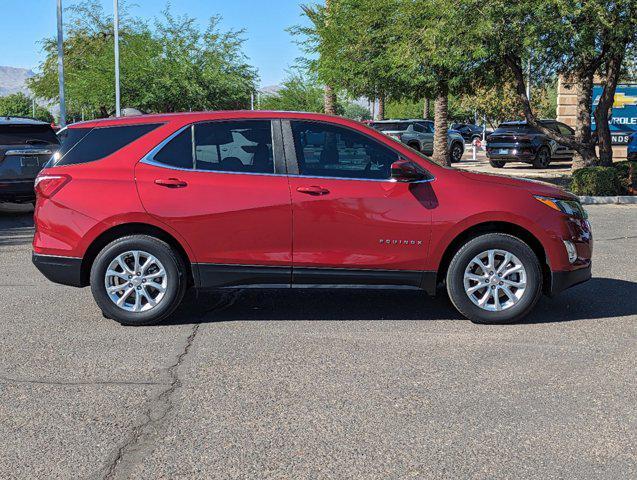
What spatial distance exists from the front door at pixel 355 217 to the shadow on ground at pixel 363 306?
592 mm

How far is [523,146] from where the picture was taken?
2741cm

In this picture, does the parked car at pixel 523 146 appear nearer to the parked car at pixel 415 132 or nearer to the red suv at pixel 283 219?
the parked car at pixel 415 132

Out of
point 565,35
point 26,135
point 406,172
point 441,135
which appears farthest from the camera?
point 441,135

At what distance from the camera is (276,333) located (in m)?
6.08

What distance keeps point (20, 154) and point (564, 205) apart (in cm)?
984

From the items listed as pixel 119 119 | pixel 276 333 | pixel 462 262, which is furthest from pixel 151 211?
pixel 462 262

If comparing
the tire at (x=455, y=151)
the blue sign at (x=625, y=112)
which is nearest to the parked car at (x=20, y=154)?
the blue sign at (x=625, y=112)

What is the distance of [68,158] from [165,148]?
2.82ft

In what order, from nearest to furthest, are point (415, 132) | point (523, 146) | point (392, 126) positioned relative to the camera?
point (523, 146), point (392, 126), point (415, 132)

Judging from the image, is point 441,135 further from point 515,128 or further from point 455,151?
point 455,151

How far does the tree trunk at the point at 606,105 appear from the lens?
56.6ft

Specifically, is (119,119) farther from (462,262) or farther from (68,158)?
(462,262)

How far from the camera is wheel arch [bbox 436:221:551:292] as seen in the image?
635cm

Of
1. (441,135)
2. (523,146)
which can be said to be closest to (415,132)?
(523,146)
